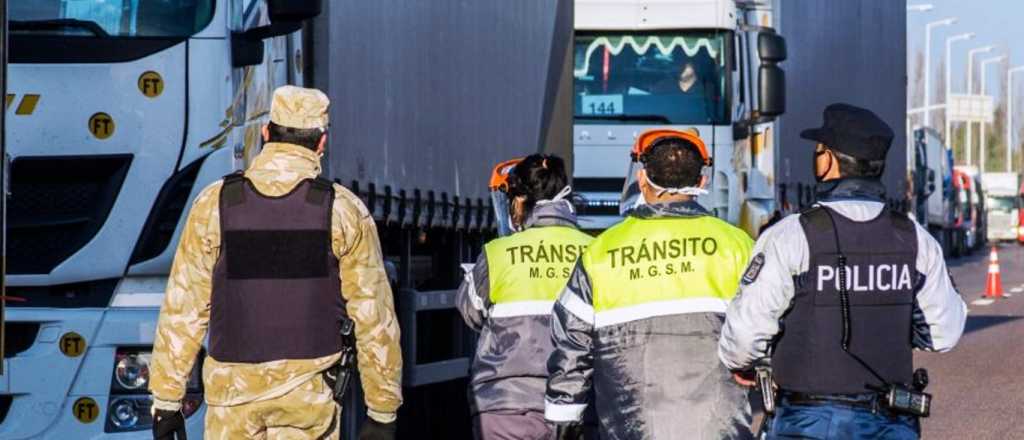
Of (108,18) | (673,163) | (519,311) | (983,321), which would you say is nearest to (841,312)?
(673,163)

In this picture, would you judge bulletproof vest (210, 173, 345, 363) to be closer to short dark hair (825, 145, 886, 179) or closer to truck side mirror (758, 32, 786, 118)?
short dark hair (825, 145, 886, 179)

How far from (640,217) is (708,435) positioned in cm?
66

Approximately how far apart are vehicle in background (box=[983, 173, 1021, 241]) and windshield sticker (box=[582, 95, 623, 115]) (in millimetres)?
74547

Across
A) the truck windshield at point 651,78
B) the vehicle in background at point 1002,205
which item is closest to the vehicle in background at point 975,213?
the vehicle in background at point 1002,205

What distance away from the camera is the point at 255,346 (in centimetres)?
648

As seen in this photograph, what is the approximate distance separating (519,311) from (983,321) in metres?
19.7

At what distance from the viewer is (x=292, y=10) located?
7.92 metres

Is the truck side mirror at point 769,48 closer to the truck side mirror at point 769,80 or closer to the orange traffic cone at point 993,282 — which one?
the truck side mirror at point 769,80

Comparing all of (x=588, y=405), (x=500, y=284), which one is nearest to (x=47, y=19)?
(x=500, y=284)

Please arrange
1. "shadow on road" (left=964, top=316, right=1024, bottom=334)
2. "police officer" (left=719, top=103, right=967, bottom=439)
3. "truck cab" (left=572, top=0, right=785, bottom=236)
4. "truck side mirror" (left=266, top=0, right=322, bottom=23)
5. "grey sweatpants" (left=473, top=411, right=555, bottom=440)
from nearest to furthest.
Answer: "police officer" (left=719, top=103, right=967, bottom=439) < "grey sweatpants" (left=473, top=411, right=555, bottom=440) < "truck side mirror" (left=266, top=0, right=322, bottom=23) < "truck cab" (left=572, top=0, right=785, bottom=236) < "shadow on road" (left=964, top=316, right=1024, bottom=334)

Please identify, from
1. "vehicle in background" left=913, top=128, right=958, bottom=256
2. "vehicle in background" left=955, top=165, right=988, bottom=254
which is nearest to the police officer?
"vehicle in background" left=913, top=128, right=958, bottom=256

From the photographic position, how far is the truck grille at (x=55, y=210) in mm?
8117

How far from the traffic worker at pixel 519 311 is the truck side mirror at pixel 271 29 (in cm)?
101

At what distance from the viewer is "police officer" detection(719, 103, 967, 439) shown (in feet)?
19.8
